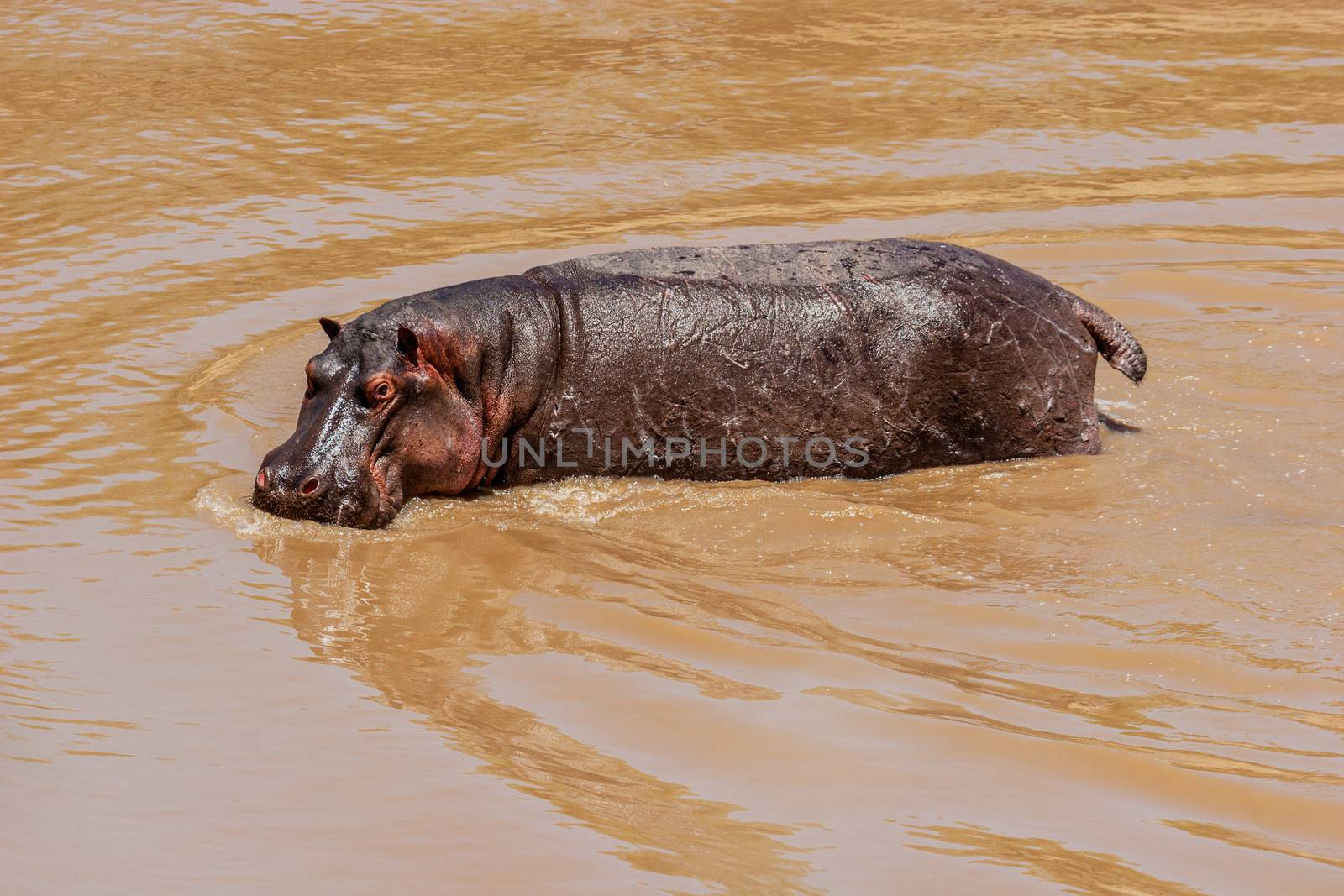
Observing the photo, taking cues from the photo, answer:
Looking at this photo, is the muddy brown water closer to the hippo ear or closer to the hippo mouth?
the hippo mouth

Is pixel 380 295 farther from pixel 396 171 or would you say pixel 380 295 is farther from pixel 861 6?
pixel 861 6

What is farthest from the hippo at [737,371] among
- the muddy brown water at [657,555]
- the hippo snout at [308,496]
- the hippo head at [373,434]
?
the hippo snout at [308,496]

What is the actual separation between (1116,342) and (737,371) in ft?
6.62

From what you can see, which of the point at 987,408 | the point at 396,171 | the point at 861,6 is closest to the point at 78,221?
the point at 396,171

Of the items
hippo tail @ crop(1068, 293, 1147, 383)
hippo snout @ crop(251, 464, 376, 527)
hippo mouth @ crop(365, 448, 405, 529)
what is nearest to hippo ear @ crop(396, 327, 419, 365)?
hippo mouth @ crop(365, 448, 405, 529)

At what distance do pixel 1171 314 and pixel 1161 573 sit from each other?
12.6 feet

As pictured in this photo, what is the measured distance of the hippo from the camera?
24.5 ft

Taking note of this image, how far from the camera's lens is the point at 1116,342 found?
8047 millimetres

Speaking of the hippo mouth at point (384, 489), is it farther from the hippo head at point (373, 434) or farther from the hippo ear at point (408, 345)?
the hippo ear at point (408, 345)

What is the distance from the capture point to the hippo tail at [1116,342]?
802 centimetres

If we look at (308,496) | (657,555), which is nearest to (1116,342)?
(657,555)

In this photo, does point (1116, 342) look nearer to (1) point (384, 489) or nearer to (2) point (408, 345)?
(2) point (408, 345)

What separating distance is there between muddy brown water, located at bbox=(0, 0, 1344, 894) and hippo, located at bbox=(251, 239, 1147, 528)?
0.69ft

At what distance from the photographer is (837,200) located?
1169cm
